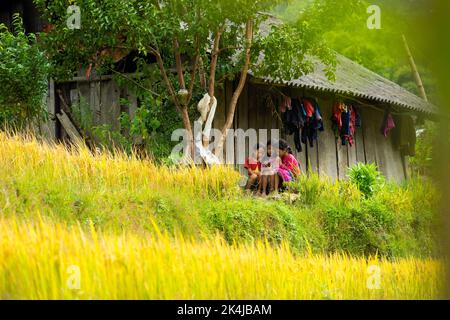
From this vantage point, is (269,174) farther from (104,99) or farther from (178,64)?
(104,99)

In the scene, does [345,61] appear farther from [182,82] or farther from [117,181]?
[117,181]

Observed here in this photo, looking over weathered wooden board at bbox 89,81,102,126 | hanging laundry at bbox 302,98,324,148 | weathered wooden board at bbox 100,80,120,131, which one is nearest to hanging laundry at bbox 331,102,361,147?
hanging laundry at bbox 302,98,324,148

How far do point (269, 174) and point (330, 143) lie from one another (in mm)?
4434

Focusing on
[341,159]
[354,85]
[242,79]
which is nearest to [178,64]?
[242,79]

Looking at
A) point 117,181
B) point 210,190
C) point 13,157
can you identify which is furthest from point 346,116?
point 13,157

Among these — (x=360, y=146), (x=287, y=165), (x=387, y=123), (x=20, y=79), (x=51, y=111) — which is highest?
(x=20, y=79)

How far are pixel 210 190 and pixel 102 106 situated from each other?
13.0 feet

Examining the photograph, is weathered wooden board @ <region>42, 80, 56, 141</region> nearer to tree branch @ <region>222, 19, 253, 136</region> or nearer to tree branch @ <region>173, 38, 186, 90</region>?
tree branch @ <region>173, 38, 186, 90</region>

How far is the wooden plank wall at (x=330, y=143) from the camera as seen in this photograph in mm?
10327

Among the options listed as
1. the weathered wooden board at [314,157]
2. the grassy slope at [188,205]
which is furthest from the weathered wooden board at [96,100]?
the weathered wooden board at [314,157]

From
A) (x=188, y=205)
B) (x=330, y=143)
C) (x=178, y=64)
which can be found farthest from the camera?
(x=330, y=143)

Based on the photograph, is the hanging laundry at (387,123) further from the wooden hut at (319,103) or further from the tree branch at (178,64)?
the tree branch at (178,64)

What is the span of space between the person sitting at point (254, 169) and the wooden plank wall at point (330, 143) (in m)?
0.71

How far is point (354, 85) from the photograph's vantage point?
1248 centimetres
